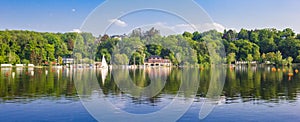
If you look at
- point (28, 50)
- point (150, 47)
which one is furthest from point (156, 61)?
point (28, 50)

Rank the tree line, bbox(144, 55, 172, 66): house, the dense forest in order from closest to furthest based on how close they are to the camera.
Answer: the dense forest
bbox(144, 55, 172, 66): house
the tree line

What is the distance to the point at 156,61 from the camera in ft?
269

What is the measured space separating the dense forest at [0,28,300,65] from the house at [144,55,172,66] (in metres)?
1.04

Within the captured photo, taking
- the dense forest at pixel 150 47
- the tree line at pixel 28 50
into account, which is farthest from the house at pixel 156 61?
the tree line at pixel 28 50

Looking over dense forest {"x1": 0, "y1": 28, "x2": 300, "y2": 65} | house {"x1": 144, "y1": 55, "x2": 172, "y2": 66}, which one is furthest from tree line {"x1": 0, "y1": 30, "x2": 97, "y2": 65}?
house {"x1": 144, "y1": 55, "x2": 172, "y2": 66}

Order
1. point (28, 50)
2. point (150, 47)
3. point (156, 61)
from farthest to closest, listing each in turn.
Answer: point (28, 50)
point (156, 61)
point (150, 47)

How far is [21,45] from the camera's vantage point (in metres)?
87.8

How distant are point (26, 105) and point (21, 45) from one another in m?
73.0

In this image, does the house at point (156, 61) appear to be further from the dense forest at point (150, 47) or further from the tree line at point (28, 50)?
the tree line at point (28, 50)

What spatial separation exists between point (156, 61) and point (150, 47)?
14.8 ft

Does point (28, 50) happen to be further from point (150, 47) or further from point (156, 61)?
point (156, 61)

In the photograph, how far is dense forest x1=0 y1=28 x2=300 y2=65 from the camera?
70500mm

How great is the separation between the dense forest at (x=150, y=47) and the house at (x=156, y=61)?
1040 millimetres

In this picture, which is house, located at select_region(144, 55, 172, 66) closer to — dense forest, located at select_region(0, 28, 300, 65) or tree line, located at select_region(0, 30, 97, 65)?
dense forest, located at select_region(0, 28, 300, 65)
